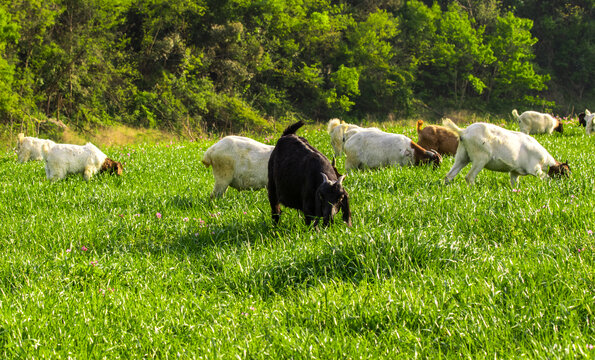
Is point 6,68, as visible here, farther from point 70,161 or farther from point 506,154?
point 506,154

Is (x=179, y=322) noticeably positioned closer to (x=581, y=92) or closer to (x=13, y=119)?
(x=13, y=119)

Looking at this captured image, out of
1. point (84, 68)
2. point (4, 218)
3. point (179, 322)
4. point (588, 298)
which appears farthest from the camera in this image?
point (84, 68)

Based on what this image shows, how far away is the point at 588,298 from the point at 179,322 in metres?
2.81

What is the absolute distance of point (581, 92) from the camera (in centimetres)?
5794

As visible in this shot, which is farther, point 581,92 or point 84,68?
point 581,92

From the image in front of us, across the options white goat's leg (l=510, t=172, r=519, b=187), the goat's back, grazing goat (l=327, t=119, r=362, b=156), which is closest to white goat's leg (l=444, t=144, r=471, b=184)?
white goat's leg (l=510, t=172, r=519, b=187)

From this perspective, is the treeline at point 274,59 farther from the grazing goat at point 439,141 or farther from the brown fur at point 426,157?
the brown fur at point 426,157

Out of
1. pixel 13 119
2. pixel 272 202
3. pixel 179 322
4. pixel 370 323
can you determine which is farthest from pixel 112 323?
pixel 13 119

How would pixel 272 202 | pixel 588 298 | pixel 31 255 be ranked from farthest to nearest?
pixel 272 202
pixel 31 255
pixel 588 298

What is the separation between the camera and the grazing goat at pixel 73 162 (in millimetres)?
10391

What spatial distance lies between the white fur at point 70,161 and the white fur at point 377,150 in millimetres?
5522

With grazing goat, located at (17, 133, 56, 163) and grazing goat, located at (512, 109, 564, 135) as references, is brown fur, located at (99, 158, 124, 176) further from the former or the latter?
grazing goat, located at (512, 109, 564, 135)

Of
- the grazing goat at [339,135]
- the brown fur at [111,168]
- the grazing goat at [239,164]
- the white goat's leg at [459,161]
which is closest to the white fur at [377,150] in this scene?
the white goat's leg at [459,161]

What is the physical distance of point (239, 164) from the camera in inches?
316
